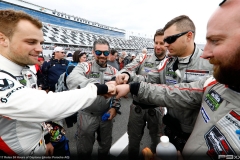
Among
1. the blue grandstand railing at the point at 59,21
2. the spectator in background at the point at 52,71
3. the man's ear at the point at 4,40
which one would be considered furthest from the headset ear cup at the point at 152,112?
the blue grandstand railing at the point at 59,21

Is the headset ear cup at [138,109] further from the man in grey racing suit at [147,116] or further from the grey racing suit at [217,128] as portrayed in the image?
the grey racing suit at [217,128]

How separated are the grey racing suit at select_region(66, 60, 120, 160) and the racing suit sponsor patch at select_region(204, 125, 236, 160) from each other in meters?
1.76

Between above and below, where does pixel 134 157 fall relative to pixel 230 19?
below

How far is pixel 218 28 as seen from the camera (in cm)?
101

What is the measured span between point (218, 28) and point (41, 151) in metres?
1.86

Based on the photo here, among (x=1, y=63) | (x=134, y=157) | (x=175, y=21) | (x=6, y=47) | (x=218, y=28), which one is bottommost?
(x=134, y=157)

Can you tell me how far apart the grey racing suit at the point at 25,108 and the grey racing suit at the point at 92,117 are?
41.4 inches

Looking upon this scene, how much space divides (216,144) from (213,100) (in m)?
0.36

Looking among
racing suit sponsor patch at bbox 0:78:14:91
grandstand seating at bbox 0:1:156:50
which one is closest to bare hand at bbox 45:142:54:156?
racing suit sponsor patch at bbox 0:78:14:91

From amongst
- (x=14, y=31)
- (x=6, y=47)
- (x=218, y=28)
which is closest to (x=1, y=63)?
(x=6, y=47)

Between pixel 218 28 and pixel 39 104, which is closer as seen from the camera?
pixel 218 28

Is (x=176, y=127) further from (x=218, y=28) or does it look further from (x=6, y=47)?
(x=6, y=47)

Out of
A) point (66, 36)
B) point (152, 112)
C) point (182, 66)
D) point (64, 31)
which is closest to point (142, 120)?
point (152, 112)

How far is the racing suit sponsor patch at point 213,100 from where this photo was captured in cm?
109
